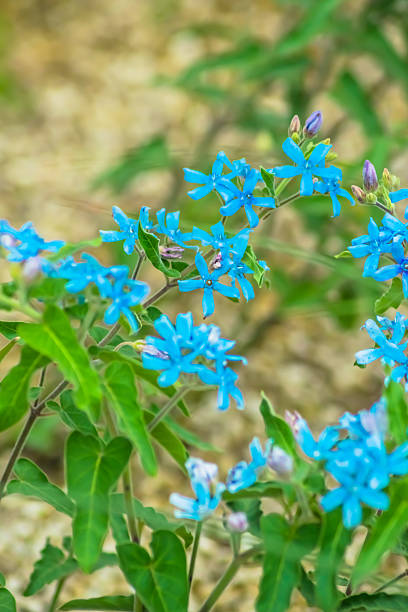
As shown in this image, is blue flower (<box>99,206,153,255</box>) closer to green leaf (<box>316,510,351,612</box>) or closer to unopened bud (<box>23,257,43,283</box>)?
unopened bud (<box>23,257,43,283</box>)

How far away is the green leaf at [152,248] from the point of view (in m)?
0.78

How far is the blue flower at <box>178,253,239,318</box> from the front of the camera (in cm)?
79

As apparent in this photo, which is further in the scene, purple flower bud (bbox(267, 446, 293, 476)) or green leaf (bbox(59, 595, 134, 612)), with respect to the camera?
green leaf (bbox(59, 595, 134, 612))

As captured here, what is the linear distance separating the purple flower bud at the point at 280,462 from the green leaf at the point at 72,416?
22 cm

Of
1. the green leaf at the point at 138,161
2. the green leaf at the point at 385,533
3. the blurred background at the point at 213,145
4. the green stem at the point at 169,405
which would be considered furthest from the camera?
the green leaf at the point at 138,161

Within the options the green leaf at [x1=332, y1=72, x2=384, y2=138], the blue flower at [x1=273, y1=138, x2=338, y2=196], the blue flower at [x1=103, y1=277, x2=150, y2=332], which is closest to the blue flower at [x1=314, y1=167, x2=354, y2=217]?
the blue flower at [x1=273, y1=138, x2=338, y2=196]

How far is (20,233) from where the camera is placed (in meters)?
0.76

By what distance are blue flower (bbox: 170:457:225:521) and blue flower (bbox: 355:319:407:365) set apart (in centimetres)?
18

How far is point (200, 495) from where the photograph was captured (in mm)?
708

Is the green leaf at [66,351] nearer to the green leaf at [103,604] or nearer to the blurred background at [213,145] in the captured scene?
the green leaf at [103,604]

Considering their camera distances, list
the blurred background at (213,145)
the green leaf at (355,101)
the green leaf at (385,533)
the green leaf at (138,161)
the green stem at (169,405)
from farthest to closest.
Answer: the green leaf at (138,161)
the green leaf at (355,101)
the blurred background at (213,145)
the green stem at (169,405)
the green leaf at (385,533)

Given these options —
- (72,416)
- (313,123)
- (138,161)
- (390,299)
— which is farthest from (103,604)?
(138,161)

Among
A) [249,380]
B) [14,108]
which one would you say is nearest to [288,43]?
[249,380]

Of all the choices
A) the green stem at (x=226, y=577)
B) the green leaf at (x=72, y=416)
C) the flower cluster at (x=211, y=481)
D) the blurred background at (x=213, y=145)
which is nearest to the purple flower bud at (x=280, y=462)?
the flower cluster at (x=211, y=481)
